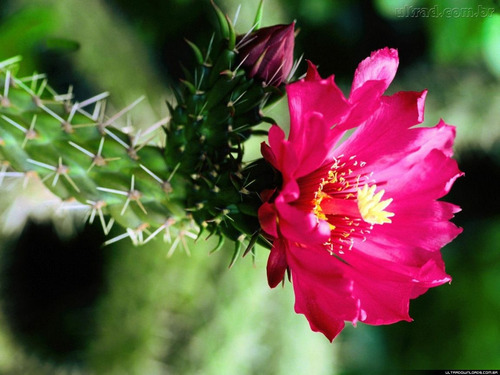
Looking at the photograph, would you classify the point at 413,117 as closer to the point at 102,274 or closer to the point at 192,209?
the point at 192,209

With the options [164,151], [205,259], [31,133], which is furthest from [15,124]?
[205,259]

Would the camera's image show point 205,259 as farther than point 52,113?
Yes

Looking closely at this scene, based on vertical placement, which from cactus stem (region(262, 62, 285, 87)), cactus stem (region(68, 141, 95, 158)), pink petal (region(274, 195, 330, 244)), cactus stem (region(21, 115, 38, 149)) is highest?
cactus stem (region(262, 62, 285, 87))

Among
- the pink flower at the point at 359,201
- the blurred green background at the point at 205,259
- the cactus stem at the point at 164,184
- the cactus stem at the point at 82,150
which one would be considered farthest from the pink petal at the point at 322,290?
the blurred green background at the point at 205,259

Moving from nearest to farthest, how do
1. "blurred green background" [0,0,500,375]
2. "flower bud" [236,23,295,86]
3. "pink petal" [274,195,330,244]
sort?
"pink petal" [274,195,330,244]
"flower bud" [236,23,295,86]
"blurred green background" [0,0,500,375]

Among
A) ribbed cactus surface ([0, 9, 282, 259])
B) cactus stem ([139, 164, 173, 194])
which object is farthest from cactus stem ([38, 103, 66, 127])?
cactus stem ([139, 164, 173, 194])

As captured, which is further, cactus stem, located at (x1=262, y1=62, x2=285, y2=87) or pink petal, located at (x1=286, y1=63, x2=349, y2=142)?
cactus stem, located at (x1=262, y1=62, x2=285, y2=87)

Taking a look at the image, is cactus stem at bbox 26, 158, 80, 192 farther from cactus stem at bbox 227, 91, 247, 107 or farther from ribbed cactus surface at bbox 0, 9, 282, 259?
cactus stem at bbox 227, 91, 247, 107

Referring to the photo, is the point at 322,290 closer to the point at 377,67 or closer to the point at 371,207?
the point at 371,207
